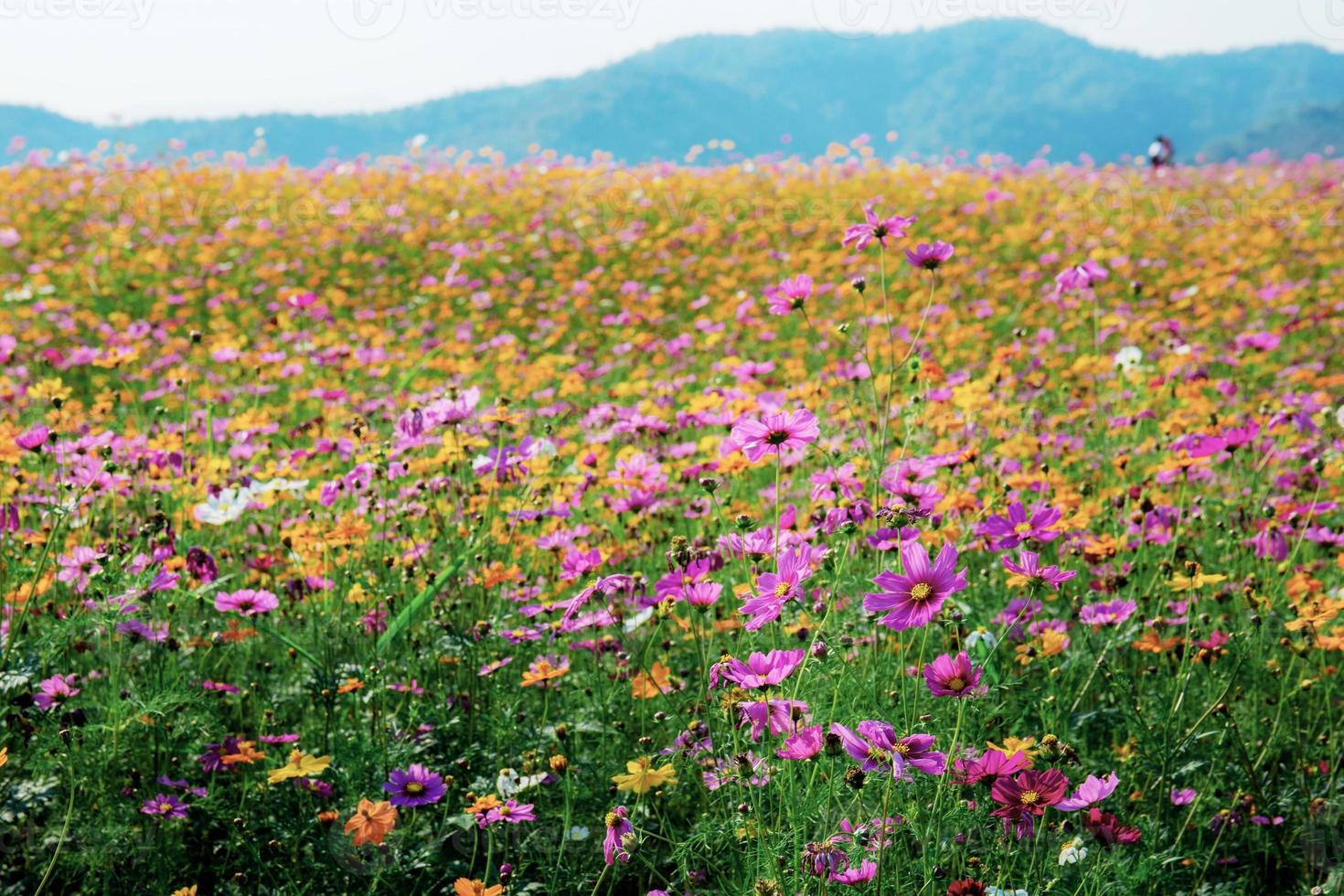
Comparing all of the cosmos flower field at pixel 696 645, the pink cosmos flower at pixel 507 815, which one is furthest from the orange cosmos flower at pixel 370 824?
the pink cosmos flower at pixel 507 815

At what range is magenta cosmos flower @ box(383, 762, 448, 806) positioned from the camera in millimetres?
1635

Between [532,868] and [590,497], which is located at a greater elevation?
[590,497]

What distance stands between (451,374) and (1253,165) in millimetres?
12346

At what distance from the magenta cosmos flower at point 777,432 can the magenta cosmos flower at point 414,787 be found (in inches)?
28.7

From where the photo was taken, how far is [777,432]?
146cm

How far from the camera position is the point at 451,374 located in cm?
519

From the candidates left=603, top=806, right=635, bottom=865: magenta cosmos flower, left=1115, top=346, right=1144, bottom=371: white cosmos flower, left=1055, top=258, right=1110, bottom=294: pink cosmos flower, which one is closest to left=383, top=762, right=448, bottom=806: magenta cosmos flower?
left=603, top=806, right=635, bottom=865: magenta cosmos flower

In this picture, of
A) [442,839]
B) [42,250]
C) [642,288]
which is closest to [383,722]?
[442,839]

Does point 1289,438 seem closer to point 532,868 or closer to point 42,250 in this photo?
point 532,868

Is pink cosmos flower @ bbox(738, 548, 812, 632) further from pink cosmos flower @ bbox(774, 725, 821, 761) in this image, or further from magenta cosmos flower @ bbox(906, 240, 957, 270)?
magenta cosmos flower @ bbox(906, 240, 957, 270)

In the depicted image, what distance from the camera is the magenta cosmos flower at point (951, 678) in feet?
3.85

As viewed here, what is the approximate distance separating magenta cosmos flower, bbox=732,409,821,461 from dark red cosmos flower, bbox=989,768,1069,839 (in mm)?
491

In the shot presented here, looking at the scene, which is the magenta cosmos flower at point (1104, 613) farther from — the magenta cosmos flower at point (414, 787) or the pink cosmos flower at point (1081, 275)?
the magenta cosmos flower at point (414, 787)

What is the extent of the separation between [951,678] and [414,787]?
0.89 m
